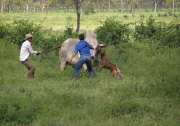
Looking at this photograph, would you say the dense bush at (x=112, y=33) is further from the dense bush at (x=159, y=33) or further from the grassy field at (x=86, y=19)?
the grassy field at (x=86, y=19)

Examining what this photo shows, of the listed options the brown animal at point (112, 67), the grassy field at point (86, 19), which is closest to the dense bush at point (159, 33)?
the brown animal at point (112, 67)

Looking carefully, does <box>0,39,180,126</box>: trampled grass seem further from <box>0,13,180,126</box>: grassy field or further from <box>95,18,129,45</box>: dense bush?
<box>95,18,129,45</box>: dense bush

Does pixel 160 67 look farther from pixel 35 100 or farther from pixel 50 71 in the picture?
Answer: pixel 35 100

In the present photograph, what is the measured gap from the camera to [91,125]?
859 cm

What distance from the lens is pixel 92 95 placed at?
452 inches

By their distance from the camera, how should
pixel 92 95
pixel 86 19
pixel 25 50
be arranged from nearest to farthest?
pixel 92 95, pixel 25 50, pixel 86 19

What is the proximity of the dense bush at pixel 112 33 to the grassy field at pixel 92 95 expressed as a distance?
3.06m

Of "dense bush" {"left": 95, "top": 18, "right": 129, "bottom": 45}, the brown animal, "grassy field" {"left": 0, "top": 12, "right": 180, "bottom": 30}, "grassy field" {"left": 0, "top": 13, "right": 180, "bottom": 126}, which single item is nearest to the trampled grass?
"grassy field" {"left": 0, "top": 13, "right": 180, "bottom": 126}

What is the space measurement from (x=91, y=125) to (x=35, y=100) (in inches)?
94.7

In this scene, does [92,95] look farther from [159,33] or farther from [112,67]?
[159,33]

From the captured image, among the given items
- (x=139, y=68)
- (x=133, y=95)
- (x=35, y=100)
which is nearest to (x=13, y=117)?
(x=35, y=100)

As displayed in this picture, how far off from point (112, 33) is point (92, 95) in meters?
10.2

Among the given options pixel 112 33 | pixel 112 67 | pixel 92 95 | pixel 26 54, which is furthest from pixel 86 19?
pixel 92 95

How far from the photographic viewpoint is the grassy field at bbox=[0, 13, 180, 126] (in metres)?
9.05
